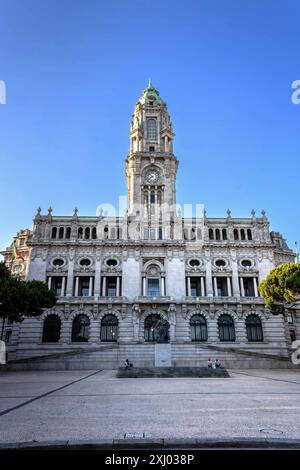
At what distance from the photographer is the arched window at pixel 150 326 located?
53.7m

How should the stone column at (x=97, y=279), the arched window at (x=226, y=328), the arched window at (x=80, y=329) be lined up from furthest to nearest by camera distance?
1. the stone column at (x=97, y=279)
2. the arched window at (x=226, y=328)
3. the arched window at (x=80, y=329)

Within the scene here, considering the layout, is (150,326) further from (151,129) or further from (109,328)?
(151,129)

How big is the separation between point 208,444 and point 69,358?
4244 cm

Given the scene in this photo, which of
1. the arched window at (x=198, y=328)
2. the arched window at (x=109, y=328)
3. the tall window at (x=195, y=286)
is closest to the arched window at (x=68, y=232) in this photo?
the arched window at (x=109, y=328)

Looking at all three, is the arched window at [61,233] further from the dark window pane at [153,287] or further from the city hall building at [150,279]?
the dark window pane at [153,287]

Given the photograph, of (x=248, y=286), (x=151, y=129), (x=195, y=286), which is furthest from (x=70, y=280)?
(x=151, y=129)

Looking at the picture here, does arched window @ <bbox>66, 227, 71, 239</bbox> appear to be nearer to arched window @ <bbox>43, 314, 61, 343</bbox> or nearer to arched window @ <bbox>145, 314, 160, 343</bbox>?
arched window @ <bbox>43, 314, 61, 343</bbox>

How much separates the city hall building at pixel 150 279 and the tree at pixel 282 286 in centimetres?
906

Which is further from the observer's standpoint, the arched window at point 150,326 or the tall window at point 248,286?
the tall window at point 248,286

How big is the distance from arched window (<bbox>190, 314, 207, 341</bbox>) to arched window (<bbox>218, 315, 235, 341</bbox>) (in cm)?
261

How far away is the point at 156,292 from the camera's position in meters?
57.7

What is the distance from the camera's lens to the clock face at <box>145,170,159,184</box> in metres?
66.0
